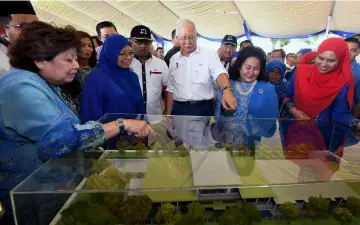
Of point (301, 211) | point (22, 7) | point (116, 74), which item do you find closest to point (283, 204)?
point (301, 211)

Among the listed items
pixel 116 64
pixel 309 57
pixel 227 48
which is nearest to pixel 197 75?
pixel 116 64

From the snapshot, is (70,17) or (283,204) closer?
(283,204)

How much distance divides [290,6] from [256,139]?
5690mm

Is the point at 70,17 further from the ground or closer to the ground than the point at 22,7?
further from the ground

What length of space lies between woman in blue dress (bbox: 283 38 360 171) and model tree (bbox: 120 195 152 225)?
3.29 ft

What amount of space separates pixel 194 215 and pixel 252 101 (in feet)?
3.87

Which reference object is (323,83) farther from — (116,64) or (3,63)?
(3,63)

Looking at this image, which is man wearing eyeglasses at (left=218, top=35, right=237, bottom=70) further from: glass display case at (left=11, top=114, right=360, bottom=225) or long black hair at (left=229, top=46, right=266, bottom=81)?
glass display case at (left=11, top=114, right=360, bottom=225)

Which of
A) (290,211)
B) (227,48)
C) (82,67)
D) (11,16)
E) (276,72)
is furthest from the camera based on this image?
(227,48)

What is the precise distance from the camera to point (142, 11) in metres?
8.05

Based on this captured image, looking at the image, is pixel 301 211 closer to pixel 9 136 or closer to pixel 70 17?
pixel 9 136

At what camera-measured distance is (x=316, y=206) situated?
3.72ft

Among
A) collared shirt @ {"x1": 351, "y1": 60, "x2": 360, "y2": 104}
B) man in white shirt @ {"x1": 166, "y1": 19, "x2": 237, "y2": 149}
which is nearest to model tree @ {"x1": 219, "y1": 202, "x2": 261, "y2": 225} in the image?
man in white shirt @ {"x1": 166, "y1": 19, "x2": 237, "y2": 149}

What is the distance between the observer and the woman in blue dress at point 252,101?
6.20 ft
